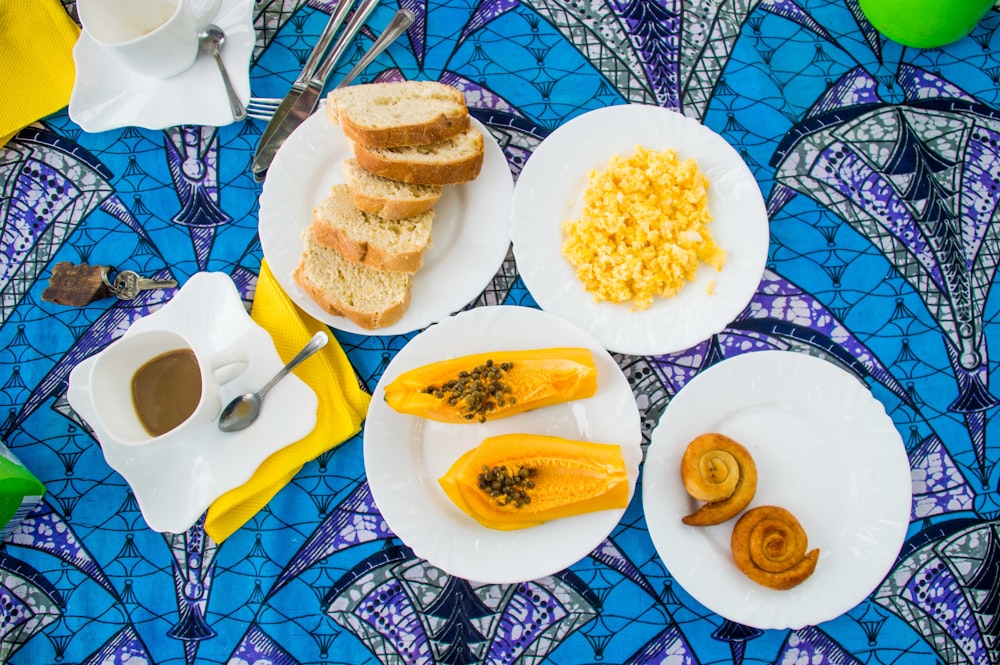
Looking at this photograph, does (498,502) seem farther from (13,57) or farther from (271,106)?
(13,57)

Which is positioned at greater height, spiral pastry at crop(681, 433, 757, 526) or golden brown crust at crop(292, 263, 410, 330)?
golden brown crust at crop(292, 263, 410, 330)

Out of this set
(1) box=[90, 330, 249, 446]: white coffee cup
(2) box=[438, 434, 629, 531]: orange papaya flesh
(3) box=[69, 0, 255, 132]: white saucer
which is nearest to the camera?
(1) box=[90, 330, 249, 446]: white coffee cup

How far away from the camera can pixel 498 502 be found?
1.65 metres

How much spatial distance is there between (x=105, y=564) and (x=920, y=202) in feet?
8.15

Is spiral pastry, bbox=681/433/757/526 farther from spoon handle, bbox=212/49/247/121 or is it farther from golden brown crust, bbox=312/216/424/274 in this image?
spoon handle, bbox=212/49/247/121

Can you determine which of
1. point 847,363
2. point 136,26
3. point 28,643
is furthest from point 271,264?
point 847,363

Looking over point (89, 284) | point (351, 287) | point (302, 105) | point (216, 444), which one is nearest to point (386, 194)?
point (351, 287)

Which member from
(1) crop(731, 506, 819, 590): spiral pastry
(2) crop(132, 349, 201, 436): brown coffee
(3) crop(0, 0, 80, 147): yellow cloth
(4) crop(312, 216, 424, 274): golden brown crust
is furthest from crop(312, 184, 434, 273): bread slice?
(1) crop(731, 506, 819, 590): spiral pastry

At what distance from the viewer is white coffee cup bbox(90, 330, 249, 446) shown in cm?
155

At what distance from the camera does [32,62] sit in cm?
200

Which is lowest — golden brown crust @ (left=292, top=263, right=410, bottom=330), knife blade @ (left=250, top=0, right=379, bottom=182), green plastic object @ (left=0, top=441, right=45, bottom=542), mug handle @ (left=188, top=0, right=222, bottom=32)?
green plastic object @ (left=0, top=441, right=45, bottom=542)

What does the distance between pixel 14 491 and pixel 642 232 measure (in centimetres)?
177

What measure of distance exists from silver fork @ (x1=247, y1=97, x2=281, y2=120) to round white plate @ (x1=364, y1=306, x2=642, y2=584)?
2.71 feet

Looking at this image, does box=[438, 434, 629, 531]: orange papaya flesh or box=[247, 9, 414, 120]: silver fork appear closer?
box=[438, 434, 629, 531]: orange papaya flesh
